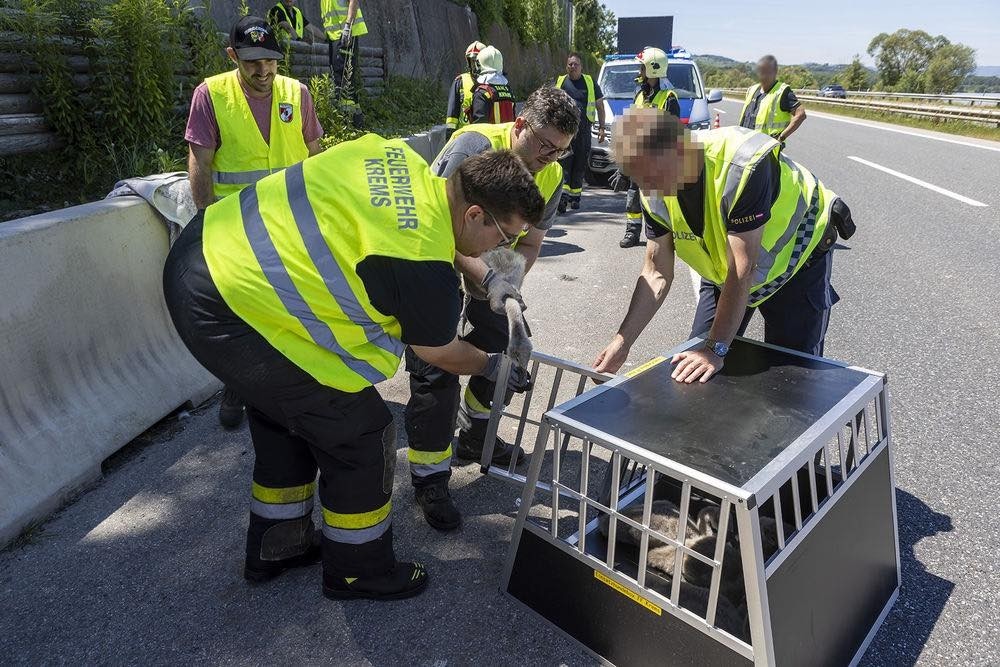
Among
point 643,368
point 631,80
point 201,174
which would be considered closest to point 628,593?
point 643,368

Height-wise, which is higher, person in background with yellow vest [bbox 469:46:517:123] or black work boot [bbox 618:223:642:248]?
person in background with yellow vest [bbox 469:46:517:123]

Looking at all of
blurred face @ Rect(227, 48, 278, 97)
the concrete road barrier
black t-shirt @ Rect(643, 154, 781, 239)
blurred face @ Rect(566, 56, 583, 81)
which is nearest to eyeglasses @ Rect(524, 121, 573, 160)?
black t-shirt @ Rect(643, 154, 781, 239)

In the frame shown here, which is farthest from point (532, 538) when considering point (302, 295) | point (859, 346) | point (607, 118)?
point (607, 118)

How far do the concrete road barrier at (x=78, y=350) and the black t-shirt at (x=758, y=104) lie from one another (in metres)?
7.11

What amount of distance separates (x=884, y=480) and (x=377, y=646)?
178 centimetres

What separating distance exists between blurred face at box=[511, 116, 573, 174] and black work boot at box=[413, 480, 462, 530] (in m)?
1.43

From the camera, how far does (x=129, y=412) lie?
3.22 m

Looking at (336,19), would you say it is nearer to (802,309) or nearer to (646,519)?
(802,309)

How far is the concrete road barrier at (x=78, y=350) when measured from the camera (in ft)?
8.80

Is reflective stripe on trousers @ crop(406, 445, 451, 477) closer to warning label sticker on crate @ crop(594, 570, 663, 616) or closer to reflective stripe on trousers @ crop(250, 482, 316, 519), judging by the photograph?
reflective stripe on trousers @ crop(250, 482, 316, 519)

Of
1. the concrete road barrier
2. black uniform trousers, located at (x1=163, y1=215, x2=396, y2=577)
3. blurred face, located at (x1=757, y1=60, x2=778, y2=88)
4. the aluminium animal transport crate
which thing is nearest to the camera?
the aluminium animal transport crate

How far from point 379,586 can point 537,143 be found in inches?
73.6

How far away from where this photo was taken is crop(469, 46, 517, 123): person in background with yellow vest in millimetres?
7422

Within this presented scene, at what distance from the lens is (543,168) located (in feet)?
9.87
